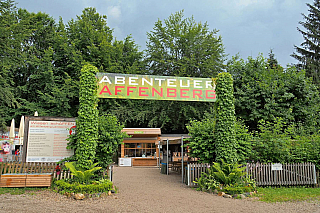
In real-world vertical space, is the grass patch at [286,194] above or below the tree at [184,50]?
below

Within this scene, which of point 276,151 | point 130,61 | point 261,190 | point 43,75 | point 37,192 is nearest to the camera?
point 37,192

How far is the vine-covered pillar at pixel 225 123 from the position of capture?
10.4 meters

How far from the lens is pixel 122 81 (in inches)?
432

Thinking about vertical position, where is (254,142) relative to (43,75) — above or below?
below

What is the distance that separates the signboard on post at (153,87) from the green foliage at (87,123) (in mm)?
731

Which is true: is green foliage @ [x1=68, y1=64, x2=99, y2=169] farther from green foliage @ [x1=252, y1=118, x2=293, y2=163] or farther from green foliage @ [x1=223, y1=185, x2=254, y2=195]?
green foliage @ [x1=252, y1=118, x2=293, y2=163]

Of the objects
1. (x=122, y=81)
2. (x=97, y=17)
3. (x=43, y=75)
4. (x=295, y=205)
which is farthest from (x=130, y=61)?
(x=295, y=205)

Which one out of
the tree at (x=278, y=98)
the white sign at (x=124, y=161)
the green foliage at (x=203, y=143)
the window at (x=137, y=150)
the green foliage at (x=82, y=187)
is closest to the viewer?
the green foliage at (x=82, y=187)

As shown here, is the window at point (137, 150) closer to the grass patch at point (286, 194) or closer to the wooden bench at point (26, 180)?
the grass patch at point (286, 194)

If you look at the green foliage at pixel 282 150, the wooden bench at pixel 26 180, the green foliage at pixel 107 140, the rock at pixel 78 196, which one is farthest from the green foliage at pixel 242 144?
the wooden bench at pixel 26 180

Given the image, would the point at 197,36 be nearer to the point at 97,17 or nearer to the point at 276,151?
the point at 97,17

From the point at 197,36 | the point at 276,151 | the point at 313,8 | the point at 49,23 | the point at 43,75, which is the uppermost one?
the point at 313,8

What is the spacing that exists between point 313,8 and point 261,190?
27.1m

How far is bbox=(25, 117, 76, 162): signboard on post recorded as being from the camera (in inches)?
432
